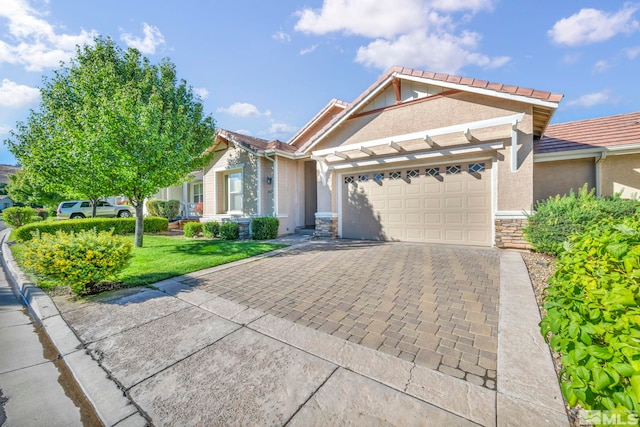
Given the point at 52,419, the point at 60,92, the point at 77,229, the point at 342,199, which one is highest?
the point at 60,92

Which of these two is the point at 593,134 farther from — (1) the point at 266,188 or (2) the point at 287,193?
(1) the point at 266,188

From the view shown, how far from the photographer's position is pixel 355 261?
646cm

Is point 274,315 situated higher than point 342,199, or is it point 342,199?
point 342,199

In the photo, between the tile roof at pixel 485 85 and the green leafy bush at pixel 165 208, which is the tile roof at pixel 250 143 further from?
the green leafy bush at pixel 165 208

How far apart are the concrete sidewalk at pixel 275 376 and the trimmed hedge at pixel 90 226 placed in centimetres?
984

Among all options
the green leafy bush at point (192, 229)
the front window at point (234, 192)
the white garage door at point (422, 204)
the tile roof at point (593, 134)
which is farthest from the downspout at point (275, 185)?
the tile roof at point (593, 134)

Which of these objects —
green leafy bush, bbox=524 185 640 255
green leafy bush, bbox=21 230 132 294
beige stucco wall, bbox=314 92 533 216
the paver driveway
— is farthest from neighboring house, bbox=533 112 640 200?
green leafy bush, bbox=21 230 132 294

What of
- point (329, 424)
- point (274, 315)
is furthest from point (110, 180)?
point (329, 424)

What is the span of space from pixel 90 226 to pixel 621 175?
69.7ft

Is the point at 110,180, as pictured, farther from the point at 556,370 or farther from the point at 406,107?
the point at 556,370

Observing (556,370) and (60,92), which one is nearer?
(556,370)

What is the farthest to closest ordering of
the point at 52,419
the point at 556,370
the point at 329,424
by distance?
the point at 556,370
the point at 52,419
the point at 329,424

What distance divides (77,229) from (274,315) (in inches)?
539

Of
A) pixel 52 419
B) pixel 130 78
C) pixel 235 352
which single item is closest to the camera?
pixel 52 419
